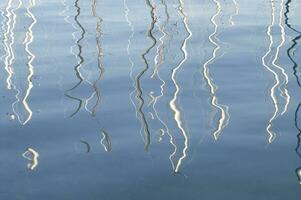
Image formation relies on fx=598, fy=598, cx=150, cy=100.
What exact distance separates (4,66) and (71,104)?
8.99ft

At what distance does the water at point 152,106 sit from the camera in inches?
271

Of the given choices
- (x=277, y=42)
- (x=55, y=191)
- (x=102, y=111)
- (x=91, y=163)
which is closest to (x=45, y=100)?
(x=102, y=111)

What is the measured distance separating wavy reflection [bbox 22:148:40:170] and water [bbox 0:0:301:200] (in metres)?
0.01

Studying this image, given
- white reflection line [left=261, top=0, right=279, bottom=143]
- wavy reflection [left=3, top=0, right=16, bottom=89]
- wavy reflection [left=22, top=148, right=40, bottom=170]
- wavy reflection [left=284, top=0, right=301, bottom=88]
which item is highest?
wavy reflection [left=22, top=148, right=40, bottom=170]

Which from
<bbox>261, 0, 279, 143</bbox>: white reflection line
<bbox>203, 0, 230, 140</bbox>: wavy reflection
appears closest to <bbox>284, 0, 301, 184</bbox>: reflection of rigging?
<bbox>261, 0, 279, 143</bbox>: white reflection line

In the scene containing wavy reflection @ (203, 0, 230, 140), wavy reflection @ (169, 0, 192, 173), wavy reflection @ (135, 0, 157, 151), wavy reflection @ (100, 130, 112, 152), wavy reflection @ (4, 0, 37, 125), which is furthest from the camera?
wavy reflection @ (4, 0, 37, 125)

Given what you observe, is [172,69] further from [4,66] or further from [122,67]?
[4,66]

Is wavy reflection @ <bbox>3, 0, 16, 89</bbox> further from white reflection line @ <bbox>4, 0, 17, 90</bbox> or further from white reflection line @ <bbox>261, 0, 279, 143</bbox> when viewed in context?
white reflection line @ <bbox>261, 0, 279, 143</bbox>

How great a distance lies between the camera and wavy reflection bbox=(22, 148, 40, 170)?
7.29 m

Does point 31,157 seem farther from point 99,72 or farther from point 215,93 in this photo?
point 99,72

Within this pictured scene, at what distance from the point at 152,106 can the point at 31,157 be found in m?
2.32

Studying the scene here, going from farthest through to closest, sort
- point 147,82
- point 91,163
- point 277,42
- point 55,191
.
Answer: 1. point 277,42
2. point 147,82
3. point 91,163
4. point 55,191

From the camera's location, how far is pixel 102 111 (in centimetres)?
902

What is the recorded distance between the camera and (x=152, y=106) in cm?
916
